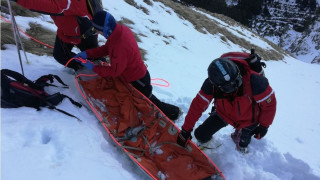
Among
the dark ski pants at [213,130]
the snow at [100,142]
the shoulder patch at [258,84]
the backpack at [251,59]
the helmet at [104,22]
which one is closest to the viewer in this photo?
the snow at [100,142]

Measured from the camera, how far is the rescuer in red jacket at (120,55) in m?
3.03

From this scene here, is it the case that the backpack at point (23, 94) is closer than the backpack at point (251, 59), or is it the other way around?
the backpack at point (23, 94)

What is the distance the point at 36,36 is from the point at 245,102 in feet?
14.6

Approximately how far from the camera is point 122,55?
10.3 ft

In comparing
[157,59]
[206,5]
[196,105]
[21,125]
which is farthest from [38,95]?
[206,5]

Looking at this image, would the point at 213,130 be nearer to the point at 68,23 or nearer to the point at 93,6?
the point at 93,6

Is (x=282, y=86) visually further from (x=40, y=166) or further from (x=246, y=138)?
(x=40, y=166)

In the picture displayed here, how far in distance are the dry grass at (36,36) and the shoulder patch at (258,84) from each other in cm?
364

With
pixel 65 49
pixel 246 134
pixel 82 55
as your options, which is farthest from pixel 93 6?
pixel 246 134

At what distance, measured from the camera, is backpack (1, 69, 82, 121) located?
8.45 ft

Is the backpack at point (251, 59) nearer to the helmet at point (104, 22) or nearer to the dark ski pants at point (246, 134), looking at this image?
the dark ski pants at point (246, 134)

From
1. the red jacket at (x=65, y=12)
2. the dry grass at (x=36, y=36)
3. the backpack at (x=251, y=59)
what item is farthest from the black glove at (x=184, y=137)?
the dry grass at (x=36, y=36)

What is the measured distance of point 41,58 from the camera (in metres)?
4.02

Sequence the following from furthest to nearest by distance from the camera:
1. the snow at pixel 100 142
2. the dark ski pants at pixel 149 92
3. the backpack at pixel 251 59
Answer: the dark ski pants at pixel 149 92, the backpack at pixel 251 59, the snow at pixel 100 142
